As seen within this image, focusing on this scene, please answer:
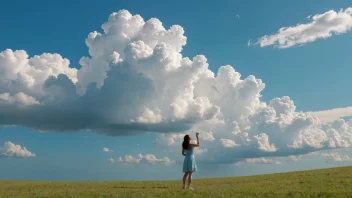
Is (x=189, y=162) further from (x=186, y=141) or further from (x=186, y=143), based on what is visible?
(x=186, y=141)

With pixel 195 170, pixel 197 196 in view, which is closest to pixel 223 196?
pixel 197 196

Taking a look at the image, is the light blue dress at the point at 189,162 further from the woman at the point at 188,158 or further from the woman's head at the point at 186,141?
the woman's head at the point at 186,141

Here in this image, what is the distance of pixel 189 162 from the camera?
27656 mm

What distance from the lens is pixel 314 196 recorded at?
22453mm

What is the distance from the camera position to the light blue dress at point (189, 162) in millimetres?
27609

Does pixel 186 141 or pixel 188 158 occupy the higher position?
pixel 186 141

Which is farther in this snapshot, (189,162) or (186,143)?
(186,143)

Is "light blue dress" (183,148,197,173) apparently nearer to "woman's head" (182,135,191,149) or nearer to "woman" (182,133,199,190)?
"woman" (182,133,199,190)

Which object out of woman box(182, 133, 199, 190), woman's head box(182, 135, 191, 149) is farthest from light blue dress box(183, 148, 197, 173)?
woman's head box(182, 135, 191, 149)

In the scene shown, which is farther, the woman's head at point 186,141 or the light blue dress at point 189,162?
the woman's head at point 186,141

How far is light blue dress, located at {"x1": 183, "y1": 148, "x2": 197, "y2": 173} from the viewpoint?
A: 2761 centimetres

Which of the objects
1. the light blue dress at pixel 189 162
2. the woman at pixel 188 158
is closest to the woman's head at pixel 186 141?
the woman at pixel 188 158

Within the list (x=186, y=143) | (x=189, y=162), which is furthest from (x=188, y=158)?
(x=186, y=143)

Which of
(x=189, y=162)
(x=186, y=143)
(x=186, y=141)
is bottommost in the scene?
(x=189, y=162)
